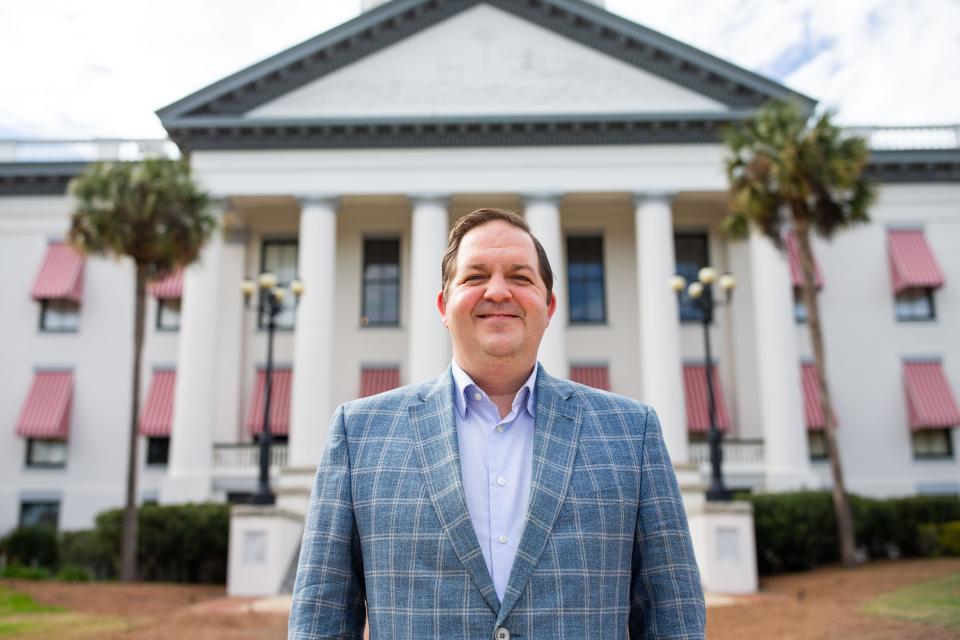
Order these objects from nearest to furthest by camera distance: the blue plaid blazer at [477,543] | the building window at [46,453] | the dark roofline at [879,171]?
1. the blue plaid blazer at [477,543]
2. the building window at [46,453]
3. the dark roofline at [879,171]

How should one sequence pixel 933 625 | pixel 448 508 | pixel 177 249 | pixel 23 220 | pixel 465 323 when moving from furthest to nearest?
pixel 23 220 < pixel 177 249 < pixel 933 625 < pixel 465 323 < pixel 448 508

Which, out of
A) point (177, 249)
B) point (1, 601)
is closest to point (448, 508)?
point (1, 601)

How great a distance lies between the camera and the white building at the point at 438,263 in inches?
1031

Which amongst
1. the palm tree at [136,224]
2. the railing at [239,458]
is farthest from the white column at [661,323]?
the palm tree at [136,224]

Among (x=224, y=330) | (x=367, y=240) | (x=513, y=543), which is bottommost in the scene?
(x=513, y=543)

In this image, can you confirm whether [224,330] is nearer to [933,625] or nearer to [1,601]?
[1,601]

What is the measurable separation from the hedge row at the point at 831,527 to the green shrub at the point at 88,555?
16698 mm

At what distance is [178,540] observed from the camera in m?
21.3

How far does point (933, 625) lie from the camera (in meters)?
10.9

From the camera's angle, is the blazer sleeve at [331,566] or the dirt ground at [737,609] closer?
the blazer sleeve at [331,566]

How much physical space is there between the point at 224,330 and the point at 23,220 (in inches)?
338

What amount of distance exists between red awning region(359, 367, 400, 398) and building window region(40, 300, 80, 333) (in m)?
10.4

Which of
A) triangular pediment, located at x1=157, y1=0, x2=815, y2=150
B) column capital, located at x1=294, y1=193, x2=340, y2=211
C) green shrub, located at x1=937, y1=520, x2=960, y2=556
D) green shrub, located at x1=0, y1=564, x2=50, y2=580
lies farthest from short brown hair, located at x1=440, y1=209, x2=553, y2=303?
column capital, located at x1=294, y1=193, x2=340, y2=211

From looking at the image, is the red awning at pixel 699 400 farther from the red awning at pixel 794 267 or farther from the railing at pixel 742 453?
the red awning at pixel 794 267
